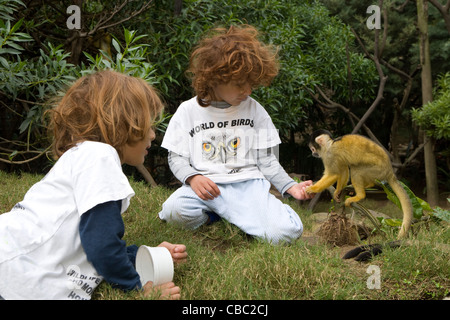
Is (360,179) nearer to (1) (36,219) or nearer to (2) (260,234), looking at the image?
(2) (260,234)

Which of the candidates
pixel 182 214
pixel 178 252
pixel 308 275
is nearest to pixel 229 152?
pixel 182 214

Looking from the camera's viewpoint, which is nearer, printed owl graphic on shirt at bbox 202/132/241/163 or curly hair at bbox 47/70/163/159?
curly hair at bbox 47/70/163/159

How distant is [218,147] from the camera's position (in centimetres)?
322

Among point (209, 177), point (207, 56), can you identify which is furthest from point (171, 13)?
point (209, 177)

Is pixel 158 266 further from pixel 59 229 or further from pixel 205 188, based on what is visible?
pixel 205 188

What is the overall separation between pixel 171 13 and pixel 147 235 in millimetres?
2661

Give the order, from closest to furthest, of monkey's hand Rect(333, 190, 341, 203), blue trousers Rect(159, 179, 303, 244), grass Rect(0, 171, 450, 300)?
grass Rect(0, 171, 450, 300), monkey's hand Rect(333, 190, 341, 203), blue trousers Rect(159, 179, 303, 244)

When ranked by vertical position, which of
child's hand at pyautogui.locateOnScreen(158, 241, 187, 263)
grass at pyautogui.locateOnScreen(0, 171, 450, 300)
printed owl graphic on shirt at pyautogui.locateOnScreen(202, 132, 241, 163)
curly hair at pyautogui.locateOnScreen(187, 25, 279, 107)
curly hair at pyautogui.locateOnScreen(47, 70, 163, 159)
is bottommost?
grass at pyautogui.locateOnScreen(0, 171, 450, 300)

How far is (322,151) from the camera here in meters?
2.81

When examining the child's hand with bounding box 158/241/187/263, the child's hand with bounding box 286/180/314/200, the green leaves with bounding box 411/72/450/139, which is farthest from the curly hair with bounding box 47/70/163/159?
the green leaves with bounding box 411/72/450/139

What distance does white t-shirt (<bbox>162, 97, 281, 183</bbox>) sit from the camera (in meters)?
3.22

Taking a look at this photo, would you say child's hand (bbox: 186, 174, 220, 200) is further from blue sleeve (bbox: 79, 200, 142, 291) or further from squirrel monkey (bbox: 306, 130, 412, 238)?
blue sleeve (bbox: 79, 200, 142, 291)

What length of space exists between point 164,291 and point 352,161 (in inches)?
50.8

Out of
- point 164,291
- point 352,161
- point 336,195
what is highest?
point 352,161
